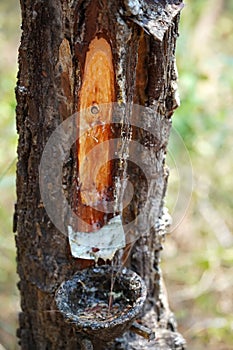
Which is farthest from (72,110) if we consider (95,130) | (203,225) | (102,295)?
(203,225)

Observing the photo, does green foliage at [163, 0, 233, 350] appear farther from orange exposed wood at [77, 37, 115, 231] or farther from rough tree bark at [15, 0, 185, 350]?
orange exposed wood at [77, 37, 115, 231]

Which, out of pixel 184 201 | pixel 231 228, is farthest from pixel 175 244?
pixel 184 201

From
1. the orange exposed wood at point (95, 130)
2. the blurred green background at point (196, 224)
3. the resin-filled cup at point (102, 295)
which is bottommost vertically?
the resin-filled cup at point (102, 295)

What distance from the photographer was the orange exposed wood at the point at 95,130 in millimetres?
1017

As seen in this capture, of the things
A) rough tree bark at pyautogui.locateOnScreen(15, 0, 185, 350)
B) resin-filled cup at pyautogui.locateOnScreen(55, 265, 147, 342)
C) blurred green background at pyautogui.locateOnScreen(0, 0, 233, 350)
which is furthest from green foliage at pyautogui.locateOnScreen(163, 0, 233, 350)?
resin-filled cup at pyautogui.locateOnScreen(55, 265, 147, 342)

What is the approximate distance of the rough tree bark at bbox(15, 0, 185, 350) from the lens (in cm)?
99

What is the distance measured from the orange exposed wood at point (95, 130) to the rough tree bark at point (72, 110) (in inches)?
0.6

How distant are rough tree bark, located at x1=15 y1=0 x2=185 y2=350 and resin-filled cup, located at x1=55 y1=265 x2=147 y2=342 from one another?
0.05 m

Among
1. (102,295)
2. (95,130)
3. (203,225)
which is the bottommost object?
(102,295)

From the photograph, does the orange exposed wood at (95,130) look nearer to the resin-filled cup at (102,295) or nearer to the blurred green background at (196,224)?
the resin-filled cup at (102,295)

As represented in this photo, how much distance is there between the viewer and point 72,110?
1.08 metres

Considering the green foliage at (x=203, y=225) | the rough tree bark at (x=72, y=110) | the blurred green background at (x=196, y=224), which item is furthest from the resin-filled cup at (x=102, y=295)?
the green foliage at (x=203, y=225)

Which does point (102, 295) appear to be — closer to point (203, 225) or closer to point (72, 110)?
point (72, 110)

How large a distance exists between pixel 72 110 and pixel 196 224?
5.08 feet
